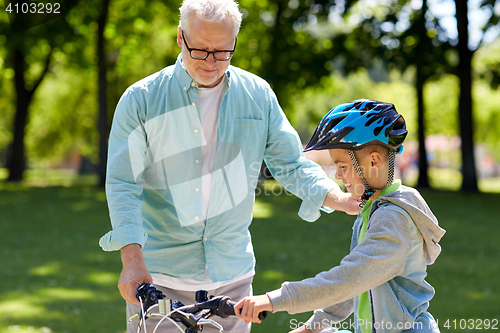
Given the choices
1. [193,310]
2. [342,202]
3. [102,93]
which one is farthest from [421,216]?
[102,93]

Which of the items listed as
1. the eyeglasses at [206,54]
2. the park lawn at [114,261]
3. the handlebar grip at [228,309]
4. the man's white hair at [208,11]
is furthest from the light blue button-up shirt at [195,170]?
the park lawn at [114,261]

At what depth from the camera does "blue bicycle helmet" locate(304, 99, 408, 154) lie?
98.7 inches

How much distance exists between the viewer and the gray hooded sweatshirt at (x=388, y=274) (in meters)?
2.13

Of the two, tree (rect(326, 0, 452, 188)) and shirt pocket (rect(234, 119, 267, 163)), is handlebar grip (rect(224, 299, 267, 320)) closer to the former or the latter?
shirt pocket (rect(234, 119, 267, 163))

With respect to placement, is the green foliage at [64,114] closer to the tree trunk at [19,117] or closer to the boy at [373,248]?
the tree trunk at [19,117]

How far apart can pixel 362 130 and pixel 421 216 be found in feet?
1.57

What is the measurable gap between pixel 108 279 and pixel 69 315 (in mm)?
1640

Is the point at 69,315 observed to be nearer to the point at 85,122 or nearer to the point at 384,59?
the point at 384,59

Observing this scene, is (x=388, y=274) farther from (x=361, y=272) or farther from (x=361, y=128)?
(x=361, y=128)

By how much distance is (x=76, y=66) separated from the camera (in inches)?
1027

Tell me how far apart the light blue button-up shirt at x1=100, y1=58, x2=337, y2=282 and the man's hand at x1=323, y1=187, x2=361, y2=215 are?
1.5 inches

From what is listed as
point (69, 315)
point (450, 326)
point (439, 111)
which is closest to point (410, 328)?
point (450, 326)

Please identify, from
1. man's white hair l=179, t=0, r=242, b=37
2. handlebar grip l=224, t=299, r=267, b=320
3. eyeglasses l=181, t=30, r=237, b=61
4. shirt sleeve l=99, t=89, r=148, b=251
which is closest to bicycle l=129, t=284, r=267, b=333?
handlebar grip l=224, t=299, r=267, b=320

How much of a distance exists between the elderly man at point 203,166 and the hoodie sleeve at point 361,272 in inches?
23.1
